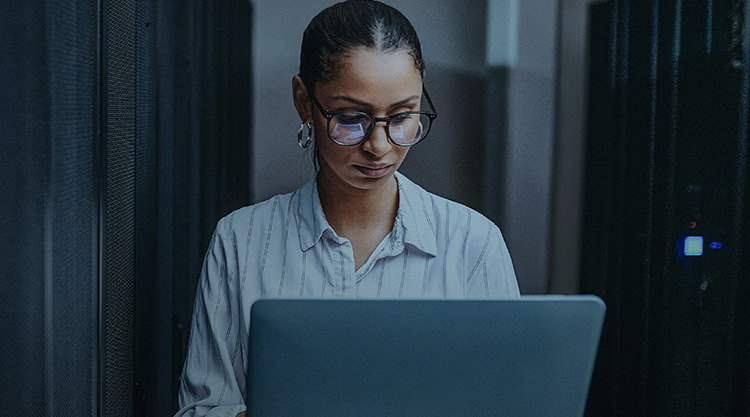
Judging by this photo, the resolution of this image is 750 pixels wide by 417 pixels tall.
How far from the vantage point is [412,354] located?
0.56 m

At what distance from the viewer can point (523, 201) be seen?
1387 mm

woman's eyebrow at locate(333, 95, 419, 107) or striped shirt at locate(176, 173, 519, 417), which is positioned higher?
woman's eyebrow at locate(333, 95, 419, 107)

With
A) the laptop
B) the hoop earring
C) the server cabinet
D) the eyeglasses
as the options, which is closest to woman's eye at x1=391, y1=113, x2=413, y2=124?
the eyeglasses

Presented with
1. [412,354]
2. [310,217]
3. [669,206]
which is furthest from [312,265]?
[669,206]

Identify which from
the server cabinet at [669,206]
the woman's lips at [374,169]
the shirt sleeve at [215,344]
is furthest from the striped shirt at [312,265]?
the server cabinet at [669,206]

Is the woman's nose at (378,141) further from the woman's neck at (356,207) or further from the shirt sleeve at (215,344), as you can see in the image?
the shirt sleeve at (215,344)

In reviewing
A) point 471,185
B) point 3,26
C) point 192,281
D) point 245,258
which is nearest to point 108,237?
point 245,258

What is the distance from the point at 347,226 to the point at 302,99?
22 centimetres

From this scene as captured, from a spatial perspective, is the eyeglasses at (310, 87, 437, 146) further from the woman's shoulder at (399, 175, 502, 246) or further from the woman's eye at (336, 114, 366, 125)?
the woman's shoulder at (399, 175, 502, 246)

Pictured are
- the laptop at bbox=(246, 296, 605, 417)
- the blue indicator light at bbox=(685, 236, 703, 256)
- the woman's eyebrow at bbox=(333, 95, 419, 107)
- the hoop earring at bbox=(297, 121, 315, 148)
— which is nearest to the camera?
the laptop at bbox=(246, 296, 605, 417)

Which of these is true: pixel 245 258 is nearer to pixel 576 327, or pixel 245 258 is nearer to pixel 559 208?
pixel 576 327

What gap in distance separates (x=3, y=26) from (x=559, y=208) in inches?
43.4

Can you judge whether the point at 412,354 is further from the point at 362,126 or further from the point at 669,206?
the point at 669,206

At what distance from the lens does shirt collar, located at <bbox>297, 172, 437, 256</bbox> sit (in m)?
1.04
